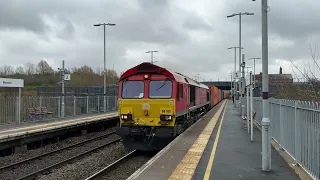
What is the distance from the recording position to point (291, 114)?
9289mm

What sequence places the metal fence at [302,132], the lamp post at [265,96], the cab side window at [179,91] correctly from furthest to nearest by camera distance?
the cab side window at [179,91] → the lamp post at [265,96] → the metal fence at [302,132]

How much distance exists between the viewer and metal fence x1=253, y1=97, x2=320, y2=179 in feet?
22.3

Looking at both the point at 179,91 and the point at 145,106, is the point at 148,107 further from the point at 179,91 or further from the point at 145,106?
the point at 179,91

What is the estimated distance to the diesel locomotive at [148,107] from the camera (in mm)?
13203

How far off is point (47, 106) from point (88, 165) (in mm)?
15161

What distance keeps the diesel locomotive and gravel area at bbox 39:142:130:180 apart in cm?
116

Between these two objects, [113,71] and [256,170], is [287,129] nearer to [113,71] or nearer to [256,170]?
[256,170]

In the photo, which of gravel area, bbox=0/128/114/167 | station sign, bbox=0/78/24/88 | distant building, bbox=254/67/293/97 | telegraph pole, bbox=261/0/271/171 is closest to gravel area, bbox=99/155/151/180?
telegraph pole, bbox=261/0/271/171

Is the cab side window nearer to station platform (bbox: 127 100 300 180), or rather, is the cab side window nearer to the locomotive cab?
the locomotive cab

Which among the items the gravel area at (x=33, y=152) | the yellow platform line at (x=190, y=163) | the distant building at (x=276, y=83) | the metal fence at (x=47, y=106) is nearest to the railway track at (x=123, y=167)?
the yellow platform line at (x=190, y=163)

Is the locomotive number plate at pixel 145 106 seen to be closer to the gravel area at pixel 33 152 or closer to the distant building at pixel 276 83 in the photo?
the gravel area at pixel 33 152

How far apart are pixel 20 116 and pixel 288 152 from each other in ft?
58.6

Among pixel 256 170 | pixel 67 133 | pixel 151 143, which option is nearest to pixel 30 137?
pixel 67 133

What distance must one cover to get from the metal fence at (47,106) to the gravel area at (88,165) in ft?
29.2
